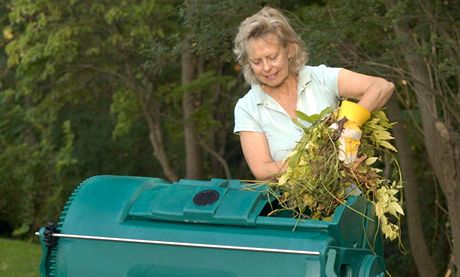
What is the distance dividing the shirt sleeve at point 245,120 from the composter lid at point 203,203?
30cm

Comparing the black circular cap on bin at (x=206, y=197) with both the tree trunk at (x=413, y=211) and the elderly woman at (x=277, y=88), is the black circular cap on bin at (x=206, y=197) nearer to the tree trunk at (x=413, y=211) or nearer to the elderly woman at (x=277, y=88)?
the elderly woman at (x=277, y=88)

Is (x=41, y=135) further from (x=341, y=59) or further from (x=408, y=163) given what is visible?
(x=341, y=59)

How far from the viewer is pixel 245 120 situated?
454 centimetres

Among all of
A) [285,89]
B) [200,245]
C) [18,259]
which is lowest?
[18,259]

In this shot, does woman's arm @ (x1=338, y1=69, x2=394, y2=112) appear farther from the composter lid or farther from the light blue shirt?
the composter lid

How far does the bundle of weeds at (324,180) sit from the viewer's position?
4.04 metres

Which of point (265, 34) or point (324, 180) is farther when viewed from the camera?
point (265, 34)

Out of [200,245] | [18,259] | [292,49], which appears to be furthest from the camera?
[18,259]

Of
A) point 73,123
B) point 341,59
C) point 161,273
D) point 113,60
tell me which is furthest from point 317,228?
point 73,123

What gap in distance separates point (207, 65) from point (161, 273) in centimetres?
829

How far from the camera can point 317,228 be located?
12.7ft

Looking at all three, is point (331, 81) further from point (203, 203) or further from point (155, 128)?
point (155, 128)

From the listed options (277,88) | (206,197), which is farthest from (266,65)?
(206,197)

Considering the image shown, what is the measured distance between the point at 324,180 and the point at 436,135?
4.12 m
